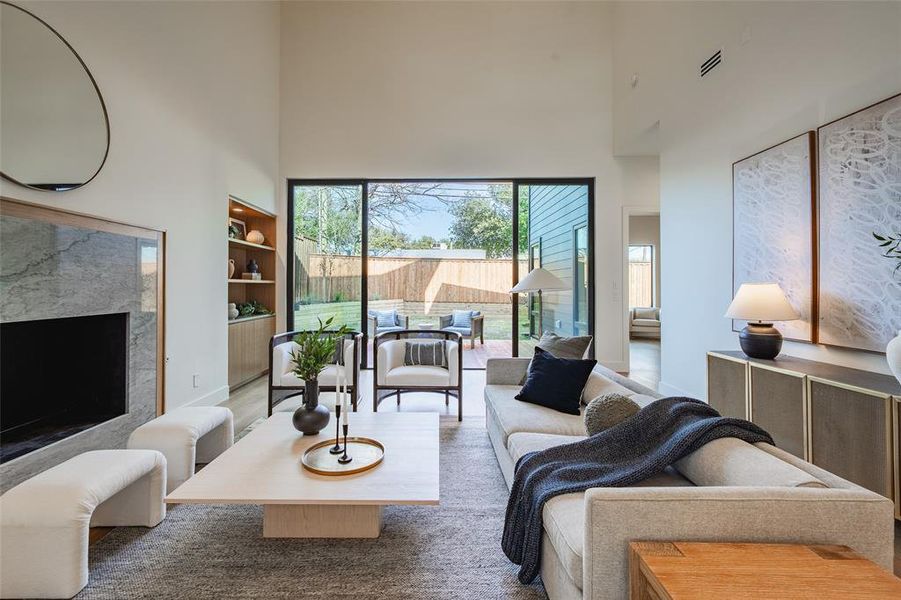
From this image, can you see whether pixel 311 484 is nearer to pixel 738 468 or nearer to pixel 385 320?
pixel 738 468

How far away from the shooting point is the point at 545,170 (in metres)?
5.35

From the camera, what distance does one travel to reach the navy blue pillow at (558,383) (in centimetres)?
250

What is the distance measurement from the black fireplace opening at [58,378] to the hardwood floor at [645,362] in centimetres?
518

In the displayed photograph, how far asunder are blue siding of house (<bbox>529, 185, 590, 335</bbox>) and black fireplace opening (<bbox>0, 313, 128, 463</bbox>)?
4.60 metres

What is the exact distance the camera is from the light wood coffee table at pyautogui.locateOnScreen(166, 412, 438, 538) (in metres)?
1.55

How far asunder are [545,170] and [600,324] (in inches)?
87.7

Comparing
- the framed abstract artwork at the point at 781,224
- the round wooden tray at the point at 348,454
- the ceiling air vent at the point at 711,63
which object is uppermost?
the ceiling air vent at the point at 711,63

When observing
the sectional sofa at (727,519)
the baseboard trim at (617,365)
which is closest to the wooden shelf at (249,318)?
Result: the sectional sofa at (727,519)

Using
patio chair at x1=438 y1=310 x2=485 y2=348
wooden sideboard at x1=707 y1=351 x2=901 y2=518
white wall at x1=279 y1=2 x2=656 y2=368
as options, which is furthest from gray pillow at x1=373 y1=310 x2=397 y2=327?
wooden sideboard at x1=707 y1=351 x2=901 y2=518

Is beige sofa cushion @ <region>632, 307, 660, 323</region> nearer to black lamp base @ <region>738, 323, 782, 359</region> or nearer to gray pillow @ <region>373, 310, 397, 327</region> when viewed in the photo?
gray pillow @ <region>373, 310, 397, 327</region>

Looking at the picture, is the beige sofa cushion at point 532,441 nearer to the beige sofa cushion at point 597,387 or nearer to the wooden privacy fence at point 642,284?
the beige sofa cushion at point 597,387

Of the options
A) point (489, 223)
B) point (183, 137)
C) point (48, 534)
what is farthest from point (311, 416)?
point (489, 223)

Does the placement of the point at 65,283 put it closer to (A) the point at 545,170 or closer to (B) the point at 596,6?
(A) the point at 545,170

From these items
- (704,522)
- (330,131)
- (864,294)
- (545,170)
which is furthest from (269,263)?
(864,294)
